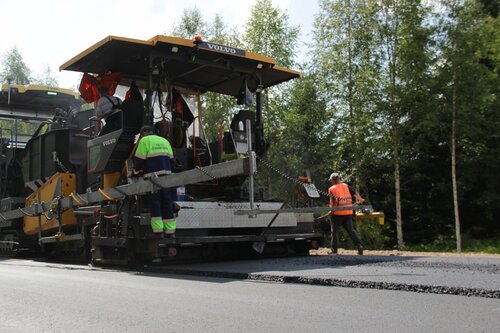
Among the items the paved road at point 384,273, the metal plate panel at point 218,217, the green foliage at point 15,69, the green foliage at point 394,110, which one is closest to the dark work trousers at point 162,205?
the metal plate panel at point 218,217

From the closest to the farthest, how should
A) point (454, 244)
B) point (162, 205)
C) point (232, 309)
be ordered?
point (232, 309)
point (162, 205)
point (454, 244)

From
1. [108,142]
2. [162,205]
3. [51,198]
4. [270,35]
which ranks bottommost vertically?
[162,205]

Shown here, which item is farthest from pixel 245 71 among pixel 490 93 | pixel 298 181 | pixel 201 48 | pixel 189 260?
pixel 490 93

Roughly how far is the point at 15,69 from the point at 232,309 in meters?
37.5

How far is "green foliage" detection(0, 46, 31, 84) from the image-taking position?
36750 mm

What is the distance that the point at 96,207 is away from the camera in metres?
7.32

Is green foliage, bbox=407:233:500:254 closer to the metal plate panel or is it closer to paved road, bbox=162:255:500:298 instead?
the metal plate panel

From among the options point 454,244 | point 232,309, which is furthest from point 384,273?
point 454,244

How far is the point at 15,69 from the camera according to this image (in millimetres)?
37125

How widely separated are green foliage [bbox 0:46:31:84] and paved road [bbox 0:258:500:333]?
34903 millimetres

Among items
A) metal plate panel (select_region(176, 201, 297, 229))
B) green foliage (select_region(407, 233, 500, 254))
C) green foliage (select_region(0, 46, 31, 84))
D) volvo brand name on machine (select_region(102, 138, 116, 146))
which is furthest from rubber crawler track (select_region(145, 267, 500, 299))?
green foliage (select_region(0, 46, 31, 84))

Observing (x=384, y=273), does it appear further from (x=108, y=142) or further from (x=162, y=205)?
(x=108, y=142)

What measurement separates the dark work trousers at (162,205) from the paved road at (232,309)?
44.1 inches

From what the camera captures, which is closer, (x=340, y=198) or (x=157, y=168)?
(x=157, y=168)
